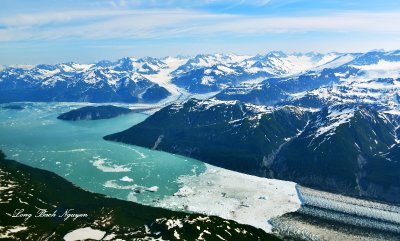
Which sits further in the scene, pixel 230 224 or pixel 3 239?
pixel 230 224

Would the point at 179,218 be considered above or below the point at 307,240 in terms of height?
above

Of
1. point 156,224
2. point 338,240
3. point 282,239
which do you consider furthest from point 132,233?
point 338,240

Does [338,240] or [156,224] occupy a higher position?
[156,224]

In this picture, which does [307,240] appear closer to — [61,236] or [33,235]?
[61,236]

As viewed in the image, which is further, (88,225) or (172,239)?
(88,225)

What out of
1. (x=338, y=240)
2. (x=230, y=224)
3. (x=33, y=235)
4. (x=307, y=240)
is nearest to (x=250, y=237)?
(x=230, y=224)

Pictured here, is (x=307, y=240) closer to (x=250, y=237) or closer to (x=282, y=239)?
(x=282, y=239)

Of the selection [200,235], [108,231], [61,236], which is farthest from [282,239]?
[61,236]
